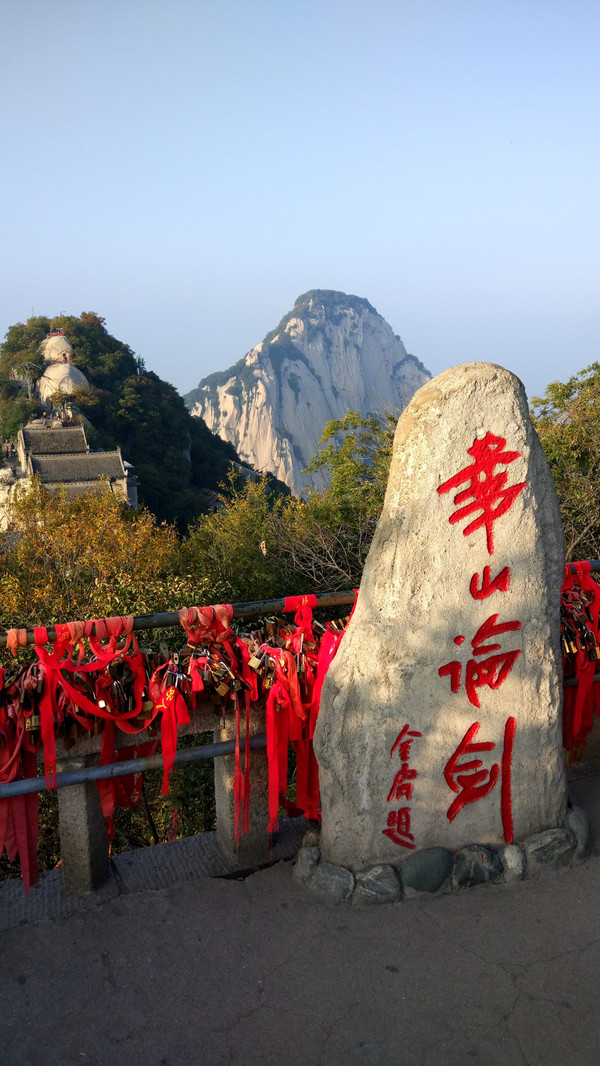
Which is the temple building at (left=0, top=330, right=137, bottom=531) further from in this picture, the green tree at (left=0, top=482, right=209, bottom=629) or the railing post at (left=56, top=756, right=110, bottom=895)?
the railing post at (left=56, top=756, right=110, bottom=895)

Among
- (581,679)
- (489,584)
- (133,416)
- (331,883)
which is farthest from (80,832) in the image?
(133,416)

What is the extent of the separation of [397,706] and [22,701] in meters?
1.54

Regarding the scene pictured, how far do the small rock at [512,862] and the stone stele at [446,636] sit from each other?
140mm

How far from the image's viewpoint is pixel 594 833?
3732 millimetres

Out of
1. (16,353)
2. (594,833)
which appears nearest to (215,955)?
(594,833)

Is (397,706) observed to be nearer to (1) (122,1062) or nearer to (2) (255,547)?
(1) (122,1062)

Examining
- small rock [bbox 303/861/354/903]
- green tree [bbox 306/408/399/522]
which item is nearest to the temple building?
green tree [bbox 306/408/399/522]

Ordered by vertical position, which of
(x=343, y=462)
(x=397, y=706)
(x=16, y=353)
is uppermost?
(x=16, y=353)

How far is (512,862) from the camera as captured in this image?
132 inches

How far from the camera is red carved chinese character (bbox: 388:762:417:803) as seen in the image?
323cm

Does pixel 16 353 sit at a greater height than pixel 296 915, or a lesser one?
greater

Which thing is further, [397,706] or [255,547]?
[255,547]

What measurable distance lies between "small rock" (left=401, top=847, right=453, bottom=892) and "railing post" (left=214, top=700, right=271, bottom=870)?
2.28 ft

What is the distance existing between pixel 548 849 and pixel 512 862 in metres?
0.19
